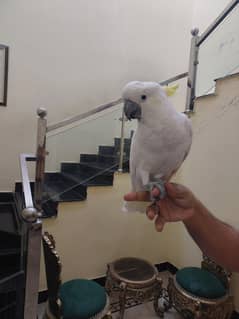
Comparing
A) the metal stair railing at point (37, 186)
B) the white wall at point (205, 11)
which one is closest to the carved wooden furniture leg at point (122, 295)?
the metal stair railing at point (37, 186)

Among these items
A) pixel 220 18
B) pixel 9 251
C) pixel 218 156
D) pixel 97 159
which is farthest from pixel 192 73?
pixel 9 251

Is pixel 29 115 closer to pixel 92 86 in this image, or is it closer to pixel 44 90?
pixel 44 90

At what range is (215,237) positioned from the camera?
0.82 meters

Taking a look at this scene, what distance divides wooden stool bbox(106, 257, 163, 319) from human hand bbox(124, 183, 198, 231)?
124cm

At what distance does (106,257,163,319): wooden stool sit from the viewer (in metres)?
1.73

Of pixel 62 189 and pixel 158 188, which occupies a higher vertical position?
pixel 158 188

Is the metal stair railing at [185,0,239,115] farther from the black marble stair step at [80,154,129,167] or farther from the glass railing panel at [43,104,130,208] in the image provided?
the black marble stair step at [80,154,129,167]

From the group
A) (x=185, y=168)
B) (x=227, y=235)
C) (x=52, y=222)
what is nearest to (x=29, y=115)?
(x=52, y=222)

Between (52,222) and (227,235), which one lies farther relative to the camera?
(52,222)

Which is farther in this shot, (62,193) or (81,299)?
(62,193)

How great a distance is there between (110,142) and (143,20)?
1.85 metres

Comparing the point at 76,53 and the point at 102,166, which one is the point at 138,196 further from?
the point at 76,53

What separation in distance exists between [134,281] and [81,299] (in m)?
0.47

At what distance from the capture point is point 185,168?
7.45 ft
